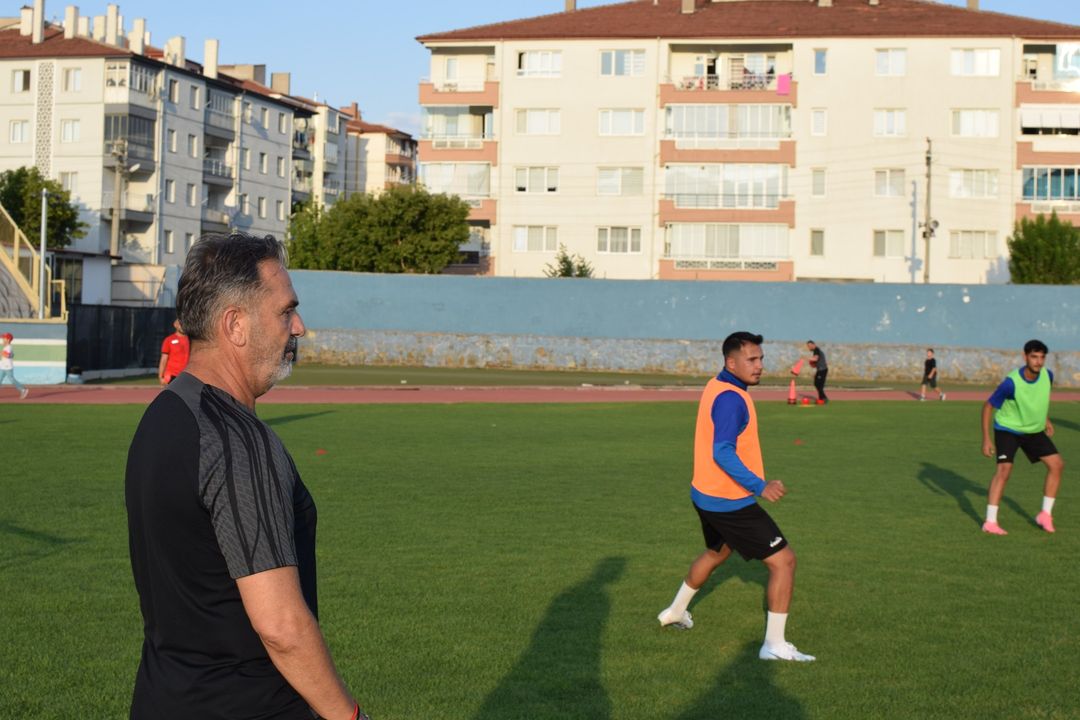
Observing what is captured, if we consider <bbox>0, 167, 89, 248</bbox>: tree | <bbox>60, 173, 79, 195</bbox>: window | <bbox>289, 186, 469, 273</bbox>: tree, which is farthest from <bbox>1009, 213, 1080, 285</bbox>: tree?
<bbox>60, 173, 79, 195</bbox>: window

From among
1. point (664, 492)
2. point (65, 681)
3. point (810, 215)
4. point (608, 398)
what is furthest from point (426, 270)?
point (65, 681)

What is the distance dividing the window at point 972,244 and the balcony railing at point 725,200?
900 cm

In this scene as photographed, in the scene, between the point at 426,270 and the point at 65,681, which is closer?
the point at 65,681

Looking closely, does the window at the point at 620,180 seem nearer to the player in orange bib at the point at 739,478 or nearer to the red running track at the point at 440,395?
the red running track at the point at 440,395

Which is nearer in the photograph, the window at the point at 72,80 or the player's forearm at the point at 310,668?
the player's forearm at the point at 310,668

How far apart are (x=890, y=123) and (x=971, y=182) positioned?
5.09 meters

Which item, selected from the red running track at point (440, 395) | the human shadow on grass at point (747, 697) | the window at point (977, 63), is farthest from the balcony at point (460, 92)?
the human shadow on grass at point (747, 697)

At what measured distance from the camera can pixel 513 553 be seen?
38.4 feet

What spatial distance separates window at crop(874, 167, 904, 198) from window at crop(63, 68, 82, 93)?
158ft

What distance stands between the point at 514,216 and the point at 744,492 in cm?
6133

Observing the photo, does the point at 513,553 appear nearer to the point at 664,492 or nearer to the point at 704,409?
the point at 704,409

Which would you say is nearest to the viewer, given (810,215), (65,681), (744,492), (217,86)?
(65,681)

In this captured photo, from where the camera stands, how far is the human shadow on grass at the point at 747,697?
7.13m

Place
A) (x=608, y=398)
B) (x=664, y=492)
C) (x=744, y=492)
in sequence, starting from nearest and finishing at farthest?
(x=744, y=492), (x=664, y=492), (x=608, y=398)
